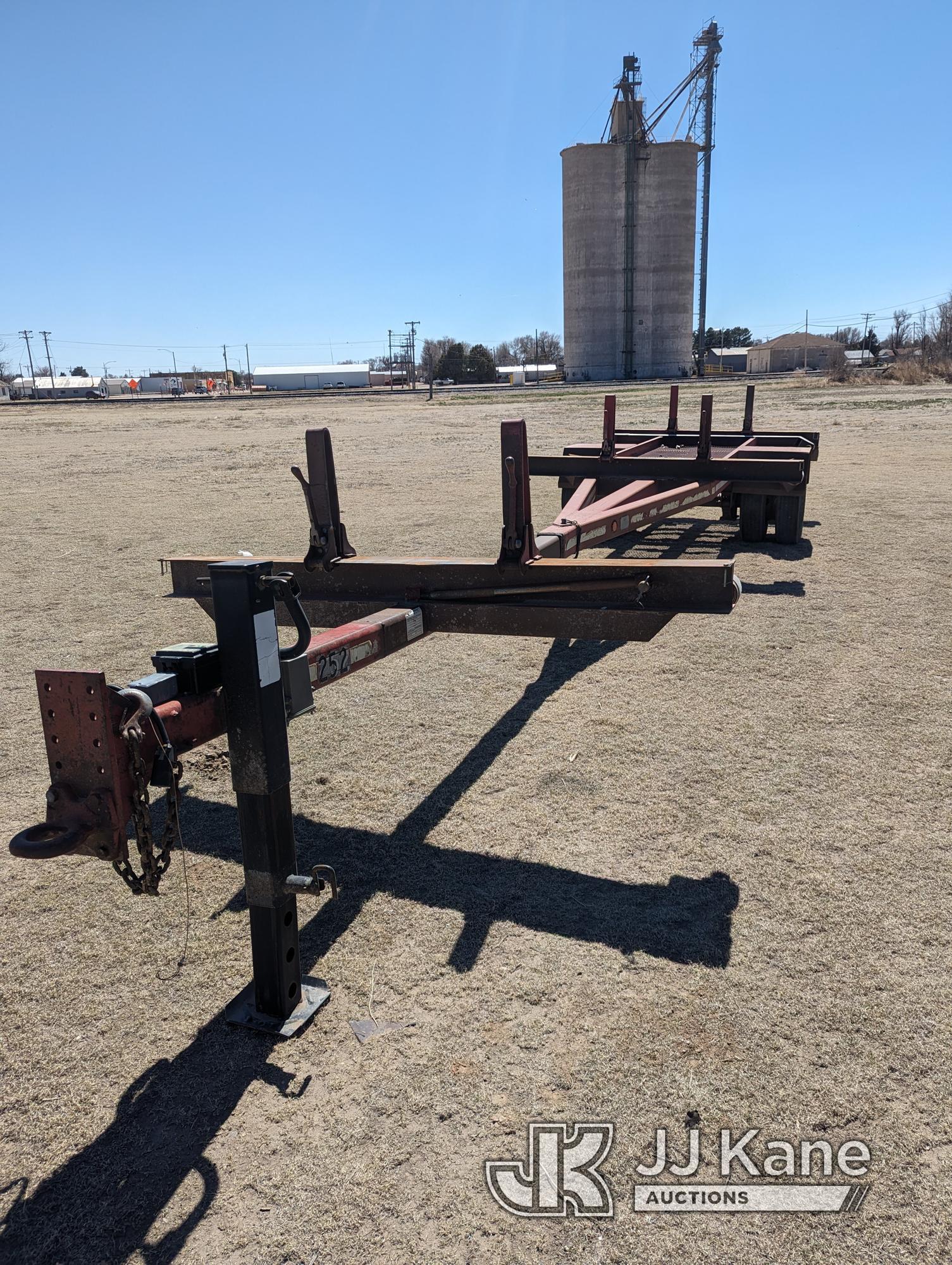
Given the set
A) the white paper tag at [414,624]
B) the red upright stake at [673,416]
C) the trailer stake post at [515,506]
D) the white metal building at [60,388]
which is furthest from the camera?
the white metal building at [60,388]

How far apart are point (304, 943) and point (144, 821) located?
3.35 ft

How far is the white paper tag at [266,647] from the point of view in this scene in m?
2.11

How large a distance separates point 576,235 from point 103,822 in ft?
221

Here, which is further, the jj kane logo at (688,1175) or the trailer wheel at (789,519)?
the trailer wheel at (789,519)

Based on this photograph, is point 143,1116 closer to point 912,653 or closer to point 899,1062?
point 899,1062

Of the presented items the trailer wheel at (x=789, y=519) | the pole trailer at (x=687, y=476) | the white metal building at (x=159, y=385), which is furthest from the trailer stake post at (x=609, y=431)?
the white metal building at (x=159, y=385)

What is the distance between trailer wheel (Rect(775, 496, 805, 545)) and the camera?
26.0 feet

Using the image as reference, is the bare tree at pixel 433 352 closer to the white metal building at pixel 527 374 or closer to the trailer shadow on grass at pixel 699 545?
the white metal building at pixel 527 374

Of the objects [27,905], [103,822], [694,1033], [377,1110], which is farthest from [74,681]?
[694,1033]

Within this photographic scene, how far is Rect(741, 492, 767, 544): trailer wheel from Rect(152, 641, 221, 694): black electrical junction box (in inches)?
271

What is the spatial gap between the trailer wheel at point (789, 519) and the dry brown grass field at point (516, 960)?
2286 millimetres

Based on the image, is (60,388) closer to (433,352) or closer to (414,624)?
(433,352)

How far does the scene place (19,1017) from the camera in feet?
7.98

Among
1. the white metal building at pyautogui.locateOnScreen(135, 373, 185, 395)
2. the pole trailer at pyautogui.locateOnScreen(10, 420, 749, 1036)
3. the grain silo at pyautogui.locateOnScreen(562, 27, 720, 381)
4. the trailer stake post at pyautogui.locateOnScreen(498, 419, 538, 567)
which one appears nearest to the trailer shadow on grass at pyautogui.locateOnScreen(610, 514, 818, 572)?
the trailer stake post at pyautogui.locateOnScreen(498, 419, 538, 567)
